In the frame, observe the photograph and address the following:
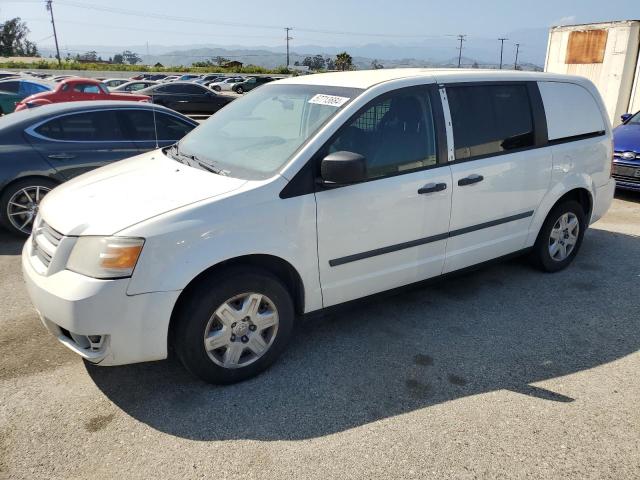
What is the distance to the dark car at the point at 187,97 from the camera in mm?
19891

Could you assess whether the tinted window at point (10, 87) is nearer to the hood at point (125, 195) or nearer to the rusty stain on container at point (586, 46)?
the hood at point (125, 195)

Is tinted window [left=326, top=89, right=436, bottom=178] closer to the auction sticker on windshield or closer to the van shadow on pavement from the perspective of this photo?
the auction sticker on windshield

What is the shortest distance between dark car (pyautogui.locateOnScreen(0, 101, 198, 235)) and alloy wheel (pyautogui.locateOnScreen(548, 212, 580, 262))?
170 inches

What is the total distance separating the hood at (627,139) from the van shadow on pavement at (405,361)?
3636 mm

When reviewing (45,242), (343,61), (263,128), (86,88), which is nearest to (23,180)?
(45,242)

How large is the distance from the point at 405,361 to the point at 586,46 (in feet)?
37.8

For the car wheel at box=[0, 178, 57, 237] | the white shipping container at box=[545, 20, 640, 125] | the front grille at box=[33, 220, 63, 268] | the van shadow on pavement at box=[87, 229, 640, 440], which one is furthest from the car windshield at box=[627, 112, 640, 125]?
the front grille at box=[33, 220, 63, 268]

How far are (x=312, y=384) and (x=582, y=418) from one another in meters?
1.52

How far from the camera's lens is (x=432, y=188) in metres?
3.49

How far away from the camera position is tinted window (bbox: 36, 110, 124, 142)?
5.85m

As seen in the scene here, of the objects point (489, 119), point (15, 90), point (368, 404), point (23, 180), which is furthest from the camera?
point (15, 90)

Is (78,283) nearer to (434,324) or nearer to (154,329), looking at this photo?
(154,329)

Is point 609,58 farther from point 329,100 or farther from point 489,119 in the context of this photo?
point 329,100

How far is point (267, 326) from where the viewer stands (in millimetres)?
3105
